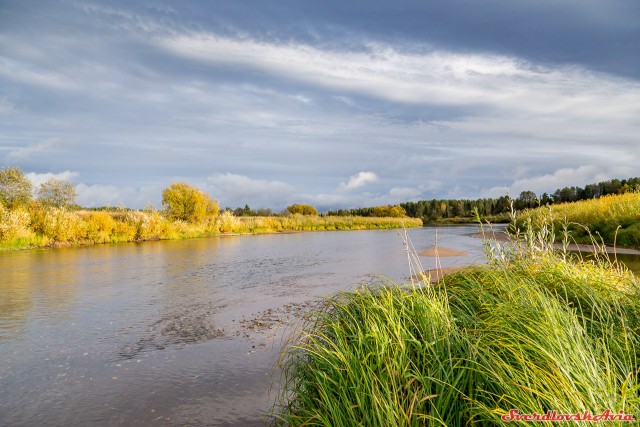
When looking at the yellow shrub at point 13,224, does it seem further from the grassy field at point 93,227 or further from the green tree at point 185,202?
the green tree at point 185,202

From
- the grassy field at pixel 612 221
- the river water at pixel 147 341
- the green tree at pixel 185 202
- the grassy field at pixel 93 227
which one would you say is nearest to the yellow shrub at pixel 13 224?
the grassy field at pixel 93 227

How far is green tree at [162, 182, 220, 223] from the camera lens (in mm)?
43438

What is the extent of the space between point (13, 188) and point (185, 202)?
54.1ft

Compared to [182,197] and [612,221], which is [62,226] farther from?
[612,221]

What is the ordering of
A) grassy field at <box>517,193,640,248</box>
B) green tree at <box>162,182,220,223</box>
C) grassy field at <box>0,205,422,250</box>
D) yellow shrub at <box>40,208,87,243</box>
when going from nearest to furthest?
1. grassy field at <box>517,193,640,248</box>
2. grassy field at <box>0,205,422,250</box>
3. yellow shrub at <box>40,208,87,243</box>
4. green tree at <box>162,182,220,223</box>

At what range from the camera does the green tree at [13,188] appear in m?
28.7

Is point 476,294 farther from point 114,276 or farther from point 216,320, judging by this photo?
point 114,276

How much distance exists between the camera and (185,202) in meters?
43.9

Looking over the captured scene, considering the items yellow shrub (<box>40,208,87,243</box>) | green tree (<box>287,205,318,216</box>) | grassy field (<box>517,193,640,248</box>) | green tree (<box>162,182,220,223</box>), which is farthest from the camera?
green tree (<box>287,205,318,216</box>)

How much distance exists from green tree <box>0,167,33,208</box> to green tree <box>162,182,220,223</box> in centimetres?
1451

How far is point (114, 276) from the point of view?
15562mm

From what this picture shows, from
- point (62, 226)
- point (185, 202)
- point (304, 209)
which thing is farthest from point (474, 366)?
point (304, 209)

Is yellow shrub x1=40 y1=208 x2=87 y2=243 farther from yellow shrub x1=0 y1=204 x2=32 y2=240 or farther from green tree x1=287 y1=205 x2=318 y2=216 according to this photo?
green tree x1=287 y1=205 x2=318 y2=216

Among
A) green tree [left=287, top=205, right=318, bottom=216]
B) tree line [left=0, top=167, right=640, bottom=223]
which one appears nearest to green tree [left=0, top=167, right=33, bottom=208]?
tree line [left=0, top=167, right=640, bottom=223]
